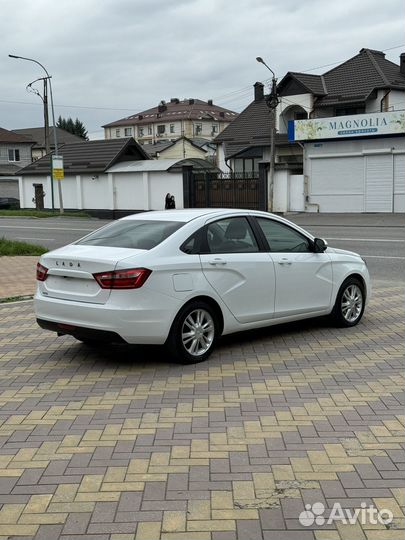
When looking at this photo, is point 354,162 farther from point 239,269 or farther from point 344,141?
point 239,269

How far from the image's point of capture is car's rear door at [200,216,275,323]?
20.9 ft

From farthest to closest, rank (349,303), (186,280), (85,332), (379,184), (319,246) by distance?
1. (379,184)
2. (349,303)
3. (319,246)
4. (186,280)
5. (85,332)

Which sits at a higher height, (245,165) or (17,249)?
(245,165)

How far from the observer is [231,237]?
6766mm

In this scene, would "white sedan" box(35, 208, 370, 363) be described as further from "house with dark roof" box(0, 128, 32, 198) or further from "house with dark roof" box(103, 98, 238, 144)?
"house with dark roof" box(103, 98, 238, 144)

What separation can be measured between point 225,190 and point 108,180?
29.4 feet

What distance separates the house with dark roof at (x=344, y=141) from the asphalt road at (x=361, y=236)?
1.82 metres

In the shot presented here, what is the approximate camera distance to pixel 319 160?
3600cm

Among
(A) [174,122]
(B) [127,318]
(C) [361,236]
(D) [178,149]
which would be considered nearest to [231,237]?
(B) [127,318]

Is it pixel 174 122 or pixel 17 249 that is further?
pixel 174 122

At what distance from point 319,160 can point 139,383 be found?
3196 centimetres

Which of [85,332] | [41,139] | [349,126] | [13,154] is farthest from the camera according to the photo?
[41,139]

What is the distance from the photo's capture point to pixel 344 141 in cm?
3491

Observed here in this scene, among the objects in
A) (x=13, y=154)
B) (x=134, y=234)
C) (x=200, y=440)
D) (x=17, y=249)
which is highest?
(x=13, y=154)
